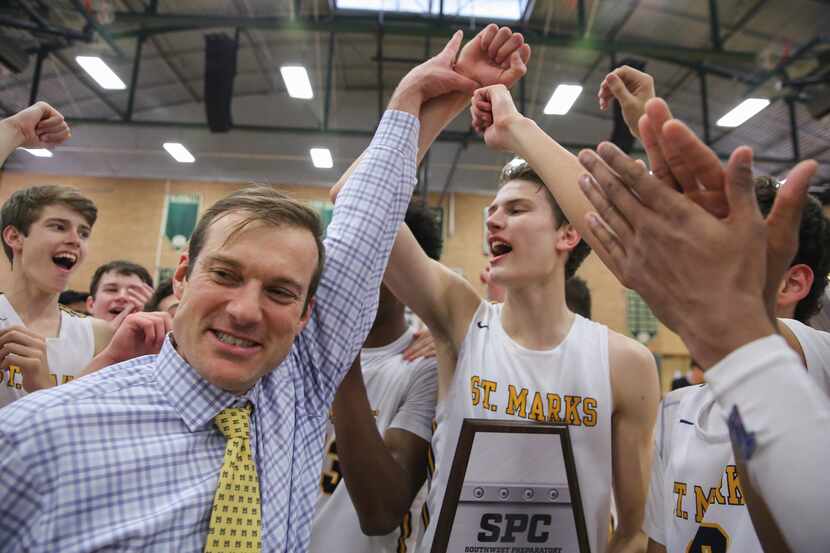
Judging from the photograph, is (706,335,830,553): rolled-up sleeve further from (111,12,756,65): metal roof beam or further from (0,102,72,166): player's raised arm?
(111,12,756,65): metal roof beam

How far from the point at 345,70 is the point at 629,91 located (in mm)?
10819

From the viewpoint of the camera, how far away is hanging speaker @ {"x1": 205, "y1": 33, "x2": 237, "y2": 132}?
800 cm

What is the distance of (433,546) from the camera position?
5.09 feet

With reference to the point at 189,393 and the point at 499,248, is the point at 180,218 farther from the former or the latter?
the point at 189,393

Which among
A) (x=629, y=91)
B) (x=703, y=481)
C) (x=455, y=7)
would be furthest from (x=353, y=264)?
(x=455, y=7)

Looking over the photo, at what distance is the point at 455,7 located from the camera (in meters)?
8.85

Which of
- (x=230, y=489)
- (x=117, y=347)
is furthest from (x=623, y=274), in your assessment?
(x=117, y=347)

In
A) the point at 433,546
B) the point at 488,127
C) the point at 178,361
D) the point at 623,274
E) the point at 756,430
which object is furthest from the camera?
the point at 488,127

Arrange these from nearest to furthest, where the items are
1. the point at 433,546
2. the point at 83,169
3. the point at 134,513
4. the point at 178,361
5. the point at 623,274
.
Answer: the point at 623,274 → the point at 134,513 → the point at 178,361 → the point at 433,546 → the point at 83,169

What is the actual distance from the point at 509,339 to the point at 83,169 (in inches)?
548

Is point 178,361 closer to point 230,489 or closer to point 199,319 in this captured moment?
point 199,319

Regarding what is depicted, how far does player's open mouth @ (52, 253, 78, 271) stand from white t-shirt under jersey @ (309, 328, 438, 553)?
158cm

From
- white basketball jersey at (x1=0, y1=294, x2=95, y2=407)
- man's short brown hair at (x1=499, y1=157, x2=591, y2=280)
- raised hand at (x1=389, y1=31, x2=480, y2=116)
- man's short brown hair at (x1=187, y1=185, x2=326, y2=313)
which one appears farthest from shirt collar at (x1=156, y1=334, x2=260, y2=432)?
white basketball jersey at (x1=0, y1=294, x2=95, y2=407)

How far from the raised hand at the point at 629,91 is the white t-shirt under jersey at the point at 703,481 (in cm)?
68
